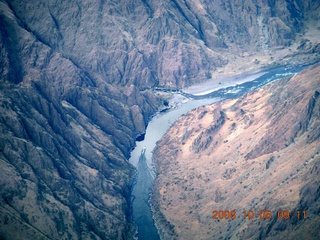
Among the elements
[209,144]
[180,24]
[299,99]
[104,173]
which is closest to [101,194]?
[104,173]

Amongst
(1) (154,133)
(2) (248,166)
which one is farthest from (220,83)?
(2) (248,166)

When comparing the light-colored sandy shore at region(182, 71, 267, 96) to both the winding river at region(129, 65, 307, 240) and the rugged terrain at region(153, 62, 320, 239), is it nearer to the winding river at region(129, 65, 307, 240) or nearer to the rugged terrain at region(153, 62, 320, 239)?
the winding river at region(129, 65, 307, 240)

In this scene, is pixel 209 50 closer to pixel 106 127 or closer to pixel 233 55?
pixel 233 55

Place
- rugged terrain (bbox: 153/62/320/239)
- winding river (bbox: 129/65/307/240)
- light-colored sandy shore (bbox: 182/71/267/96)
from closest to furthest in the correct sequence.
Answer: rugged terrain (bbox: 153/62/320/239), winding river (bbox: 129/65/307/240), light-colored sandy shore (bbox: 182/71/267/96)
